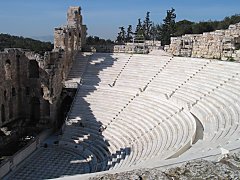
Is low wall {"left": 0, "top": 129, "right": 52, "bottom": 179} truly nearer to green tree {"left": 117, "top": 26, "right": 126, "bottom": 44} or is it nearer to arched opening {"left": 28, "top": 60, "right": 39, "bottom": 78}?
arched opening {"left": 28, "top": 60, "right": 39, "bottom": 78}

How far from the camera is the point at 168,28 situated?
43750mm

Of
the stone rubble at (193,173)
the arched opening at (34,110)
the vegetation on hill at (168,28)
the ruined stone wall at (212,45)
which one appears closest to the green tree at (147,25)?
the vegetation on hill at (168,28)

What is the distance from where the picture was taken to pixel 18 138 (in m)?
21.9

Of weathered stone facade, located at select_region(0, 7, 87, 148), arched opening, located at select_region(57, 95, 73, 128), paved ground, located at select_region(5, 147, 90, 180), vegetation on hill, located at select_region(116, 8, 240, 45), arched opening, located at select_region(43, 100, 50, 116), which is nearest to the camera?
paved ground, located at select_region(5, 147, 90, 180)

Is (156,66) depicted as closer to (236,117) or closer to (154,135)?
(154,135)

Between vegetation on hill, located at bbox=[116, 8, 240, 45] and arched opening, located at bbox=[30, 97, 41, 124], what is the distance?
62.1ft

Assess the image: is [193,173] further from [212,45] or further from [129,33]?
[129,33]

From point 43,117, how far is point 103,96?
4.48 meters

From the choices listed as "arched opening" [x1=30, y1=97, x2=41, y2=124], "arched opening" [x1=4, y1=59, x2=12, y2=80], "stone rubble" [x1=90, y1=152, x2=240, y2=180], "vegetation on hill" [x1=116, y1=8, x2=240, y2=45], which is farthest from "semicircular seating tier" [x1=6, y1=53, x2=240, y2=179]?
"vegetation on hill" [x1=116, y1=8, x2=240, y2=45]

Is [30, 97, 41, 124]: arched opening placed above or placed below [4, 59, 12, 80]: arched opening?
below

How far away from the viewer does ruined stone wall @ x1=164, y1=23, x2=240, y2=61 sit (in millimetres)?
26359

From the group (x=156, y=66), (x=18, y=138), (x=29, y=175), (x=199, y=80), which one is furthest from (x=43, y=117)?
(x=199, y=80)

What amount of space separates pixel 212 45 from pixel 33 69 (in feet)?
47.6

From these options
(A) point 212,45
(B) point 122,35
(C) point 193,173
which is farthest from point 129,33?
(C) point 193,173
